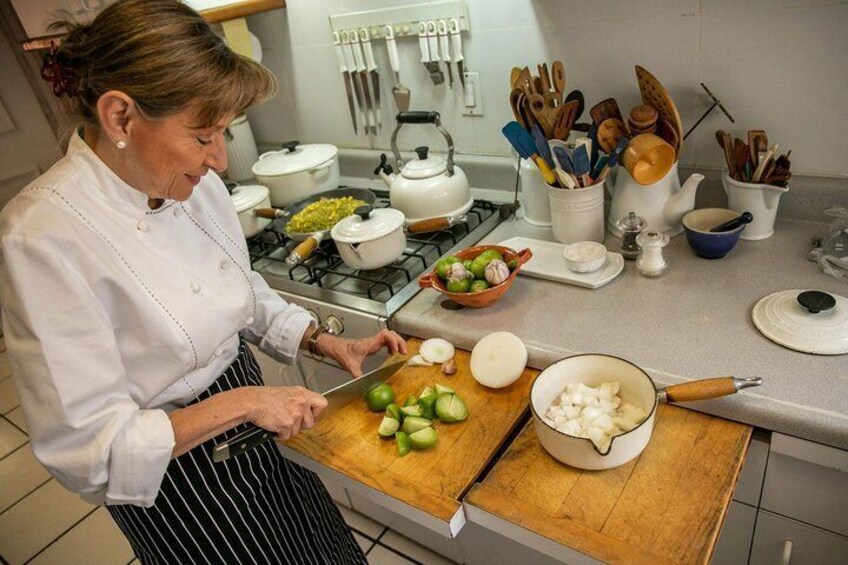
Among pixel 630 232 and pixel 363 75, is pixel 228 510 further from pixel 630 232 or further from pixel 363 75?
pixel 363 75

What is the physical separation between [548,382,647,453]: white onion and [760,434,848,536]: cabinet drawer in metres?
0.23

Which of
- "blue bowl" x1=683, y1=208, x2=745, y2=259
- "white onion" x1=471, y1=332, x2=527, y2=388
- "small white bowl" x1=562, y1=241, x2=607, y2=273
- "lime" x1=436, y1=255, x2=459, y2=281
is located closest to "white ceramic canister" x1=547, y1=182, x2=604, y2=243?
"small white bowl" x1=562, y1=241, x2=607, y2=273

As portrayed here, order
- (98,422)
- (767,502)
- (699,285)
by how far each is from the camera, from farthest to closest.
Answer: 1. (699,285)
2. (767,502)
3. (98,422)

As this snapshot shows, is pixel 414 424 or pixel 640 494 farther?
pixel 414 424

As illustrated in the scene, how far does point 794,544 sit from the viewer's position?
3.20 feet

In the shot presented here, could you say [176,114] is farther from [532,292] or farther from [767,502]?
[767,502]

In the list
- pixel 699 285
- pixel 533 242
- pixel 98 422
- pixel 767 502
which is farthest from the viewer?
pixel 533 242

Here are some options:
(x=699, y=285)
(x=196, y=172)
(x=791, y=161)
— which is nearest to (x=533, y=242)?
(x=699, y=285)

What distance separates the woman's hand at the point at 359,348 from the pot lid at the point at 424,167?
51 cm

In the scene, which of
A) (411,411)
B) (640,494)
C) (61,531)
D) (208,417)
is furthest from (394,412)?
(61,531)

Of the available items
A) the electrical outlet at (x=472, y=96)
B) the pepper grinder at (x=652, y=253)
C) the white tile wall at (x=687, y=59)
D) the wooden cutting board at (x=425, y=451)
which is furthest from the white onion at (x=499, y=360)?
the electrical outlet at (x=472, y=96)

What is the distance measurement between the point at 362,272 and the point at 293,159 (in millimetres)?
564

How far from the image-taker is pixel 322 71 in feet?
6.36

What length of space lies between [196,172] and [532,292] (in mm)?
735
